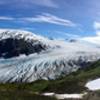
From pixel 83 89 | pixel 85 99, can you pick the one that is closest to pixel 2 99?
pixel 85 99

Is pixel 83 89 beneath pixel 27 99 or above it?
beneath

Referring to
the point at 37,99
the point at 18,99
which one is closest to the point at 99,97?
the point at 37,99

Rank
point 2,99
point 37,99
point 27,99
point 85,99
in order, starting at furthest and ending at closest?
point 85,99 < point 37,99 < point 27,99 < point 2,99

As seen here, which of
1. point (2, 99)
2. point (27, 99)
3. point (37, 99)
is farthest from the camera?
point (37, 99)

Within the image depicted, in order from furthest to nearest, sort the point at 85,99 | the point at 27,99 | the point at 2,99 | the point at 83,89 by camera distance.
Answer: the point at 83,89 < the point at 85,99 < the point at 27,99 < the point at 2,99

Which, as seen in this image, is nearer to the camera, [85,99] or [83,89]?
[85,99]

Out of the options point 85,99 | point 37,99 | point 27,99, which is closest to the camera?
point 27,99

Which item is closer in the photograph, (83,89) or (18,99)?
(18,99)

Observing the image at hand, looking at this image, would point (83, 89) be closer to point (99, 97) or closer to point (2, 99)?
point (99, 97)

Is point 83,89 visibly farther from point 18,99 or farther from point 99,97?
point 18,99
